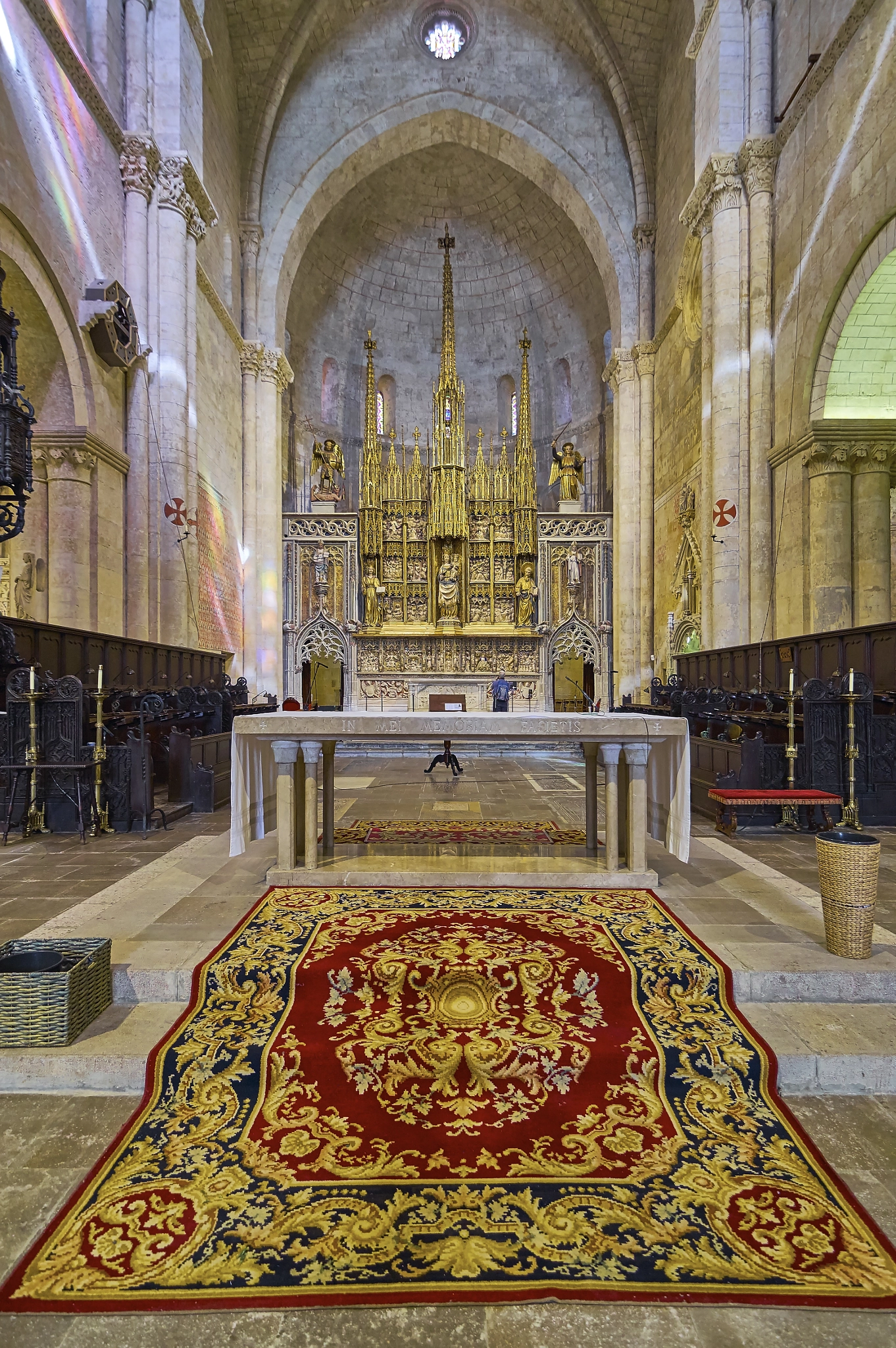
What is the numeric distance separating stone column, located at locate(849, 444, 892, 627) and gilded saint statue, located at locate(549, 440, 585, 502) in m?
9.66

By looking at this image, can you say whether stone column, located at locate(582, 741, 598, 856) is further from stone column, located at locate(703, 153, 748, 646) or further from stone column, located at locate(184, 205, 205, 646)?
stone column, located at locate(184, 205, 205, 646)

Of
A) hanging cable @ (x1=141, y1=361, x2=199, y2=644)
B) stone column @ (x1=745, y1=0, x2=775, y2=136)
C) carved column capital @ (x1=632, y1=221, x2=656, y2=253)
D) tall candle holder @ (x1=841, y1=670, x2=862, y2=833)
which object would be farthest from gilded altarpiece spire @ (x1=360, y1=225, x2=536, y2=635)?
tall candle holder @ (x1=841, y1=670, x2=862, y2=833)

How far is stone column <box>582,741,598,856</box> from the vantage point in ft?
16.8

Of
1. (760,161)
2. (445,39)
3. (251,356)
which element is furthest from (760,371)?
(445,39)

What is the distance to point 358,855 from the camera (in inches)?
197

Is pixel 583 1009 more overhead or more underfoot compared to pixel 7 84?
more underfoot

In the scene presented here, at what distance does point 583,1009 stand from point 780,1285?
50.3 inches

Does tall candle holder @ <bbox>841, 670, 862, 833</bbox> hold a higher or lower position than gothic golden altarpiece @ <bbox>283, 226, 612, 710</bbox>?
lower

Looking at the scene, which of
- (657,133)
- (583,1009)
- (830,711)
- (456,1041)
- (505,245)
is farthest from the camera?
(505,245)

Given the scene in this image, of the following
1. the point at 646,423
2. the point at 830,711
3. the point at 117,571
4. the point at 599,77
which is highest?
the point at 599,77

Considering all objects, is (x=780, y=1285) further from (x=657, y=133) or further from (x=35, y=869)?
(x=657, y=133)

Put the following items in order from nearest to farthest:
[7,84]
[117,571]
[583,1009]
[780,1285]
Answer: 1. [780,1285]
2. [583,1009]
3. [7,84]
4. [117,571]

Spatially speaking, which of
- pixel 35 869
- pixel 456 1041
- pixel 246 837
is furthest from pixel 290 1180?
pixel 35 869

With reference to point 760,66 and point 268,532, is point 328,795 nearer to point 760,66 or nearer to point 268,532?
point 268,532
